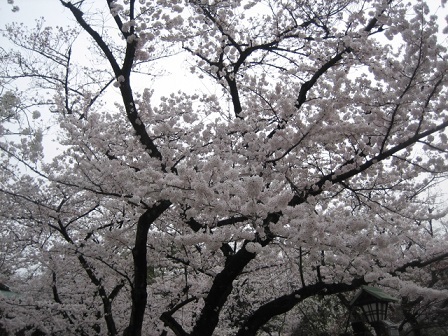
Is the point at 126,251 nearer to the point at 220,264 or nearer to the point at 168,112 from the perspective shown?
the point at 220,264

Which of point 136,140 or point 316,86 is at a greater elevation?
point 316,86

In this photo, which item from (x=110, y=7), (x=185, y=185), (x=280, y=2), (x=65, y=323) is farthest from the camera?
(x=65, y=323)

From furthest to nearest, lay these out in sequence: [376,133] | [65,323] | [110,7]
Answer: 1. [65,323]
2. [110,7]
3. [376,133]

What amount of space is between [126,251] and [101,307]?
7.23 ft

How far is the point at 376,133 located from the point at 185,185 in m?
2.88

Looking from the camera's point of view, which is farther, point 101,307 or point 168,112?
point 101,307

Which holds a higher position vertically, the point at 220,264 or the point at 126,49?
the point at 126,49

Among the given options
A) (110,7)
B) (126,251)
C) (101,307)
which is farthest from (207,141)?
(101,307)

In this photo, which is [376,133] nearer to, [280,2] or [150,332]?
[280,2]

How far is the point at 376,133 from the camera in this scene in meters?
5.26

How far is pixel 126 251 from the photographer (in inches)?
317

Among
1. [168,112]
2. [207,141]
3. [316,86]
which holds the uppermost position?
[168,112]

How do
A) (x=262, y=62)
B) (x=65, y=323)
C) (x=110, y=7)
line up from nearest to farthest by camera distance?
1. (x=110, y=7)
2. (x=262, y=62)
3. (x=65, y=323)

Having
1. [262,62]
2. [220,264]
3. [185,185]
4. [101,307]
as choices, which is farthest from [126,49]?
[101,307]
